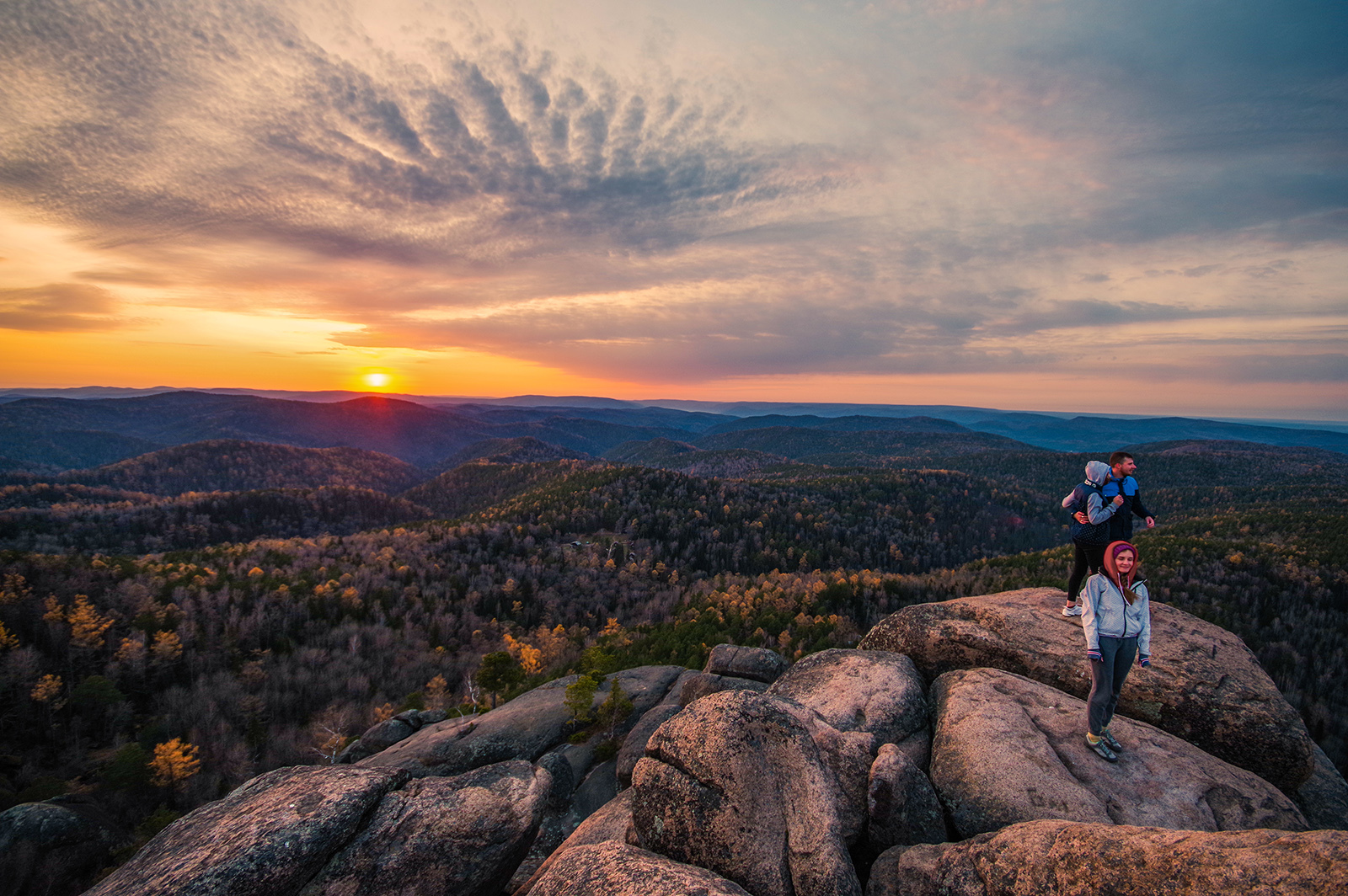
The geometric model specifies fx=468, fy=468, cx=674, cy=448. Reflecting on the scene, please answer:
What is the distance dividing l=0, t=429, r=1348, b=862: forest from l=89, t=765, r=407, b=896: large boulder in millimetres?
10808

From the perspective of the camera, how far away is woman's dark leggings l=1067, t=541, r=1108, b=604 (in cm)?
1396

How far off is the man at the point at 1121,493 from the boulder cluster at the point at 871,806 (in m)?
3.46

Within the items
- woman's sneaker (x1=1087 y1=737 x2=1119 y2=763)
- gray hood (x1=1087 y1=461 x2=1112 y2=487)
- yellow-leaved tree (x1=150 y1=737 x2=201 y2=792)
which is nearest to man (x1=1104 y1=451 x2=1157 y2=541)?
gray hood (x1=1087 y1=461 x2=1112 y2=487)

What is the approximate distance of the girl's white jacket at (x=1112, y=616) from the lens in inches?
414

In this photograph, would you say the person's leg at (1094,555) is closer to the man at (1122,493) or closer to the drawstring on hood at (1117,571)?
the man at (1122,493)

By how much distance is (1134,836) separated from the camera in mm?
6426

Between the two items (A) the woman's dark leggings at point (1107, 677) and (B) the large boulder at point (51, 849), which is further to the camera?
(B) the large boulder at point (51, 849)

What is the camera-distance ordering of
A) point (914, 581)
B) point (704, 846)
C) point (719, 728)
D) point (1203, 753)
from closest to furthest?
point (704, 846), point (719, 728), point (1203, 753), point (914, 581)

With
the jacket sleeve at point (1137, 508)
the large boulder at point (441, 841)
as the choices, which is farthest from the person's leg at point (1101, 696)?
the large boulder at point (441, 841)

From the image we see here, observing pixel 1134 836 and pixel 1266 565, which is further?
pixel 1266 565

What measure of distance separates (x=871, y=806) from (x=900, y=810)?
20.4 inches

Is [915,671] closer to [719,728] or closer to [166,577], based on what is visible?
[719,728]

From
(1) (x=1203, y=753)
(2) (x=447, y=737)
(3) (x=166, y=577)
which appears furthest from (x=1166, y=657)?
(3) (x=166, y=577)

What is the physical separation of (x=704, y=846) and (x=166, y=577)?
61574 mm
